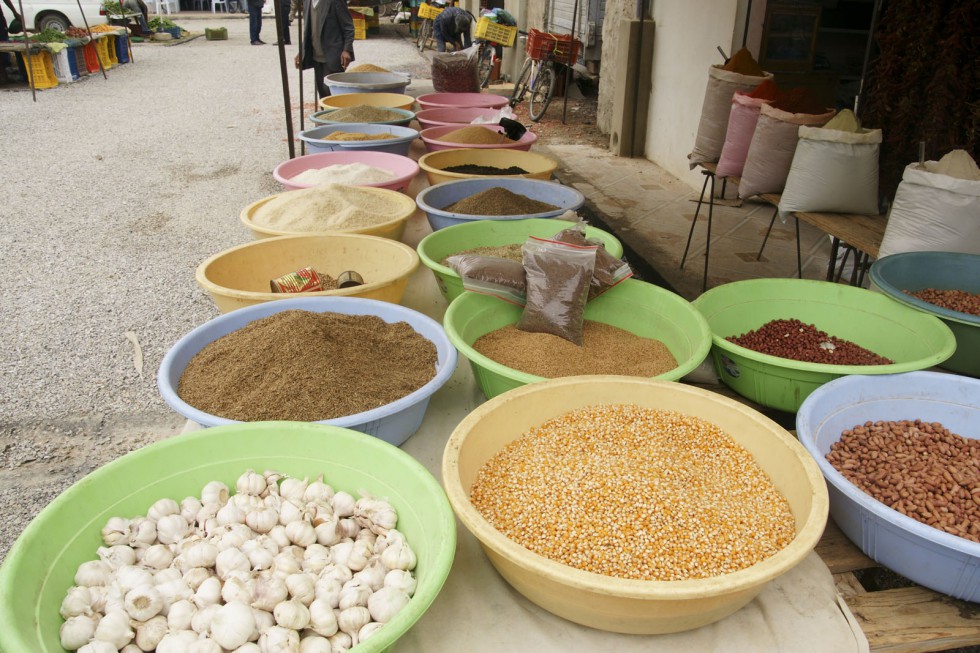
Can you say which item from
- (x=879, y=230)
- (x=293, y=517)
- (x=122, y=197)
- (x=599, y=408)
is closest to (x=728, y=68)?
(x=879, y=230)

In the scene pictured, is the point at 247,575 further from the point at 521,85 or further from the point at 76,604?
the point at 521,85

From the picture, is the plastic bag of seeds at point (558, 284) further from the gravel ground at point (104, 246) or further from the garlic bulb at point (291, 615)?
the gravel ground at point (104, 246)

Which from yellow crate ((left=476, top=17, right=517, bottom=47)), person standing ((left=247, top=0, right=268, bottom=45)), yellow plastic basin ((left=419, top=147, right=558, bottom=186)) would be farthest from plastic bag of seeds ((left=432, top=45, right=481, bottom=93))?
person standing ((left=247, top=0, right=268, bottom=45))

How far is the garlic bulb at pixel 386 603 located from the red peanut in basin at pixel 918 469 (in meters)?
0.77

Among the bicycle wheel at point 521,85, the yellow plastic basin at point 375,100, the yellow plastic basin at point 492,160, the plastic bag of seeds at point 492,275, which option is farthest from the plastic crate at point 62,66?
the plastic bag of seeds at point 492,275

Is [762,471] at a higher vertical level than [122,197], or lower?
higher

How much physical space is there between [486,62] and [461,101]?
6.14 metres

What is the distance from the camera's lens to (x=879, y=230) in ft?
7.18

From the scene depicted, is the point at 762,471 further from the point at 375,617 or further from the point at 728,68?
the point at 728,68

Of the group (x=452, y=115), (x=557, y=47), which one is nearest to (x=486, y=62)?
(x=557, y=47)

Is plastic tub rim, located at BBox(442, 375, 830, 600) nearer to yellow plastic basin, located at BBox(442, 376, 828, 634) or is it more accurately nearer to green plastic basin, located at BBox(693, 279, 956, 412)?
yellow plastic basin, located at BBox(442, 376, 828, 634)

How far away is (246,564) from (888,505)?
3.24 ft

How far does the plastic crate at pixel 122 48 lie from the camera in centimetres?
1108

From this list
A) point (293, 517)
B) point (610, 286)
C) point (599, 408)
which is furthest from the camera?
point (610, 286)
